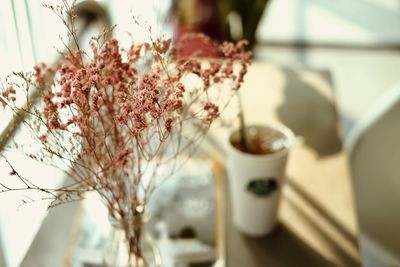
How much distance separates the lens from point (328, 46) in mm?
2922

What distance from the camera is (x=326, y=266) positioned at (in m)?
1.01

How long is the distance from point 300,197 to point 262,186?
0.55 feet

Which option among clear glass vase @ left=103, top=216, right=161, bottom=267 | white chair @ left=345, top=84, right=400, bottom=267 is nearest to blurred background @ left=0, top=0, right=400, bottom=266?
white chair @ left=345, top=84, right=400, bottom=267

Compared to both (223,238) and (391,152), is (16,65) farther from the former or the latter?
(391,152)

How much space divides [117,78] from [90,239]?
42cm

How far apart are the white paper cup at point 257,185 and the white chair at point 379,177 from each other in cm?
38

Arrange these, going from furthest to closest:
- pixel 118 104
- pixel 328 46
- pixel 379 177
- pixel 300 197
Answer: pixel 328 46 < pixel 379 177 < pixel 300 197 < pixel 118 104

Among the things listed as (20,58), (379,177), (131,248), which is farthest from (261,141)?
(20,58)

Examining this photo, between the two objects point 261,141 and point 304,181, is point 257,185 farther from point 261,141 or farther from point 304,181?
point 304,181

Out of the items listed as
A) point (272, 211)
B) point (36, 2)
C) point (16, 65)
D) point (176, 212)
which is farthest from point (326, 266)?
point (36, 2)

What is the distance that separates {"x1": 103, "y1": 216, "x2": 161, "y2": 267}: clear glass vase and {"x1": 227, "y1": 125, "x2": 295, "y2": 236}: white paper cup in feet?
0.64

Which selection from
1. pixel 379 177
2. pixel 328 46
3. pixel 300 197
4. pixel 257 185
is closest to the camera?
pixel 257 185

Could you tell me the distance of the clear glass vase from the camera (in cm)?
85

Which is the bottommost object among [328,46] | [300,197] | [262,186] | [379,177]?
[328,46]
